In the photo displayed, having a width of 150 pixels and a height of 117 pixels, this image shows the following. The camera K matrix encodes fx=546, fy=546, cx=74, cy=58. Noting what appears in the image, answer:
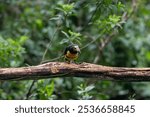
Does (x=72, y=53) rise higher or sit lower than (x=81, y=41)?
higher

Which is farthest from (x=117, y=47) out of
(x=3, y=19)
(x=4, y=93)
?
(x=4, y=93)

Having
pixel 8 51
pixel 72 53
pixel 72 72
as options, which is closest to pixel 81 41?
pixel 8 51

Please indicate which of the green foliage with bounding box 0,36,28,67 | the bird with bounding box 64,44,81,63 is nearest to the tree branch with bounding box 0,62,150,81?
the bird with bounding box 64,44,81,63

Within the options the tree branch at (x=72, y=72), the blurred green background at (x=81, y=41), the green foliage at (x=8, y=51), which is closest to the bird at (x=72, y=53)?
the tree branch at (x=72, y=72)

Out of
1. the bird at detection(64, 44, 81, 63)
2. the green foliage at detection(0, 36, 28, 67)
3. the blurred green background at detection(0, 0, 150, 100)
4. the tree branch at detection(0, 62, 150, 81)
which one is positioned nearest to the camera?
the tree branch at detection(0, 62, 150, 81)

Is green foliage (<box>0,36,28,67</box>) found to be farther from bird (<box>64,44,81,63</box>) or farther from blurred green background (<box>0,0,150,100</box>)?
bird (<box>64,44,81,63</box>)

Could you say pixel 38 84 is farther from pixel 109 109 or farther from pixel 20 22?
pixel 20 22

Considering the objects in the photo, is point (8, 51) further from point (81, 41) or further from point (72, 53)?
point (81, 41)

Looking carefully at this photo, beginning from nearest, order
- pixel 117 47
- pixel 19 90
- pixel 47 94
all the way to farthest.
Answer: pixel 47 94 < pixel 19 90 < pixel 117 47
